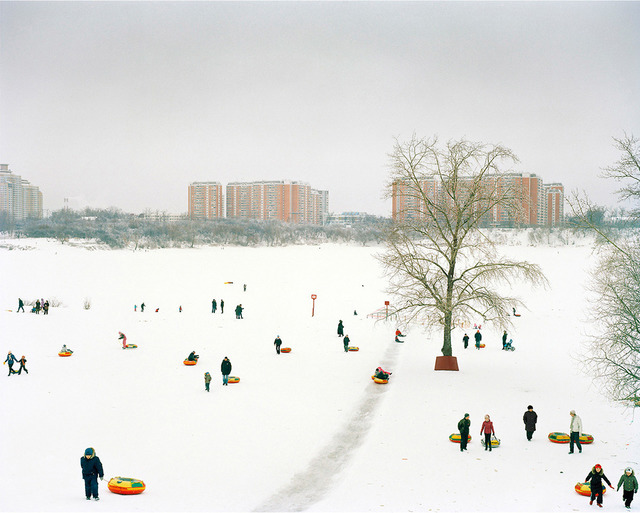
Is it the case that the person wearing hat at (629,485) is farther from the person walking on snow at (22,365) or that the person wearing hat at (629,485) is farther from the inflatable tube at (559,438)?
the person walking on snow at (22,365)

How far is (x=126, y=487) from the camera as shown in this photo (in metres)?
12.1

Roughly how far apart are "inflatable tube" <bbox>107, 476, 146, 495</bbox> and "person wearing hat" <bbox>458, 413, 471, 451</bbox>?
8.86 m

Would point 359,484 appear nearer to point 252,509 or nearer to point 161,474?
point 252,509

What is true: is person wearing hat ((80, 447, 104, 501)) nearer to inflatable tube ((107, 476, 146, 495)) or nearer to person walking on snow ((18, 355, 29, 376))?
inflatable tube ((107, 476, 146, 495))

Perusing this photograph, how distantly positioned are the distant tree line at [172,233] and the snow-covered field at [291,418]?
259 ft

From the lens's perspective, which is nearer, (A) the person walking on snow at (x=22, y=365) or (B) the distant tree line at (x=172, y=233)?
(A) the person walking on snow at (x=22, y=365)

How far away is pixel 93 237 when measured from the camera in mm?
127375

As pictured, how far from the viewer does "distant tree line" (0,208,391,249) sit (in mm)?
123562

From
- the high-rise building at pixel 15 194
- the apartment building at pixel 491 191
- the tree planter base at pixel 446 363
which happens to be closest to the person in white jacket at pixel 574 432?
the tree planter base at pixel 446 363

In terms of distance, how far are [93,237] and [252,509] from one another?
12917cm

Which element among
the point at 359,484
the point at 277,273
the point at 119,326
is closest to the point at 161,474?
the point at 359,484

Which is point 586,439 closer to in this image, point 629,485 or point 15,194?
point 629,485

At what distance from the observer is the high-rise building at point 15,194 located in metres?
170

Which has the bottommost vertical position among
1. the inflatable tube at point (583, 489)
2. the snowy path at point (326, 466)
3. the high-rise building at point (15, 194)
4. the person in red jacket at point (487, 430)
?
the snowy path at point (326, 466)
